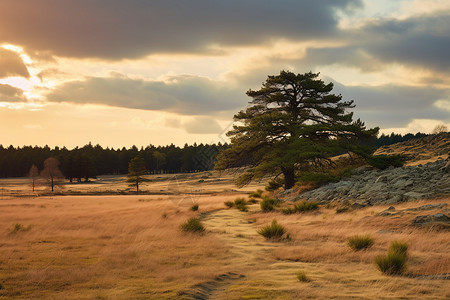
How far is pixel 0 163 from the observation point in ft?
431

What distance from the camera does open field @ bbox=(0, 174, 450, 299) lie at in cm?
830

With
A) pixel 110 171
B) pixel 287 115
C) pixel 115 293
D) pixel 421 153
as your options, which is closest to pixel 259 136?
pixel 287 115

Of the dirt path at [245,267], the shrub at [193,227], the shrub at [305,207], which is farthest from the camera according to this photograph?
the shrub at [305,207]

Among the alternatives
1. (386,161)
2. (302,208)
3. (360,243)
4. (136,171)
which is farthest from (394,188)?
(136,171)

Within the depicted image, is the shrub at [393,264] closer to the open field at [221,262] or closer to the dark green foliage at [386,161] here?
the open field at [221,262]

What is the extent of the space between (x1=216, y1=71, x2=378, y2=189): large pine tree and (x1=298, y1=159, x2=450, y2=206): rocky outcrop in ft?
18.6

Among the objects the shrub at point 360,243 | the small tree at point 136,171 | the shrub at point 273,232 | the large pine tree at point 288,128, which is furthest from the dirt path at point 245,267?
the small tree at point 136,171

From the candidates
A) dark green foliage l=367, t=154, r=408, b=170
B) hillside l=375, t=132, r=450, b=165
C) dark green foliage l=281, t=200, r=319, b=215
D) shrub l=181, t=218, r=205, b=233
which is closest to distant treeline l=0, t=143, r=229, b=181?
hillside l=375, t=132, r=450, b=165

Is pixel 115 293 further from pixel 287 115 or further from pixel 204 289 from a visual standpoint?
pixel 287 115

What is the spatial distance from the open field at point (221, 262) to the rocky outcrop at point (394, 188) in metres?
2.20

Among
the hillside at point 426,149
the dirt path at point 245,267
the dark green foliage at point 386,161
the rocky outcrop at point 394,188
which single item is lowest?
the dirt path at point 245,267

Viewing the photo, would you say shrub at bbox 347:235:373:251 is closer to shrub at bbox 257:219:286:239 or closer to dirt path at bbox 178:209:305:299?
dirt path at bbox 178:209:305:299

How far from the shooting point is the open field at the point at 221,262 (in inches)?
327

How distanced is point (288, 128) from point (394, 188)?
1301 centimetres
